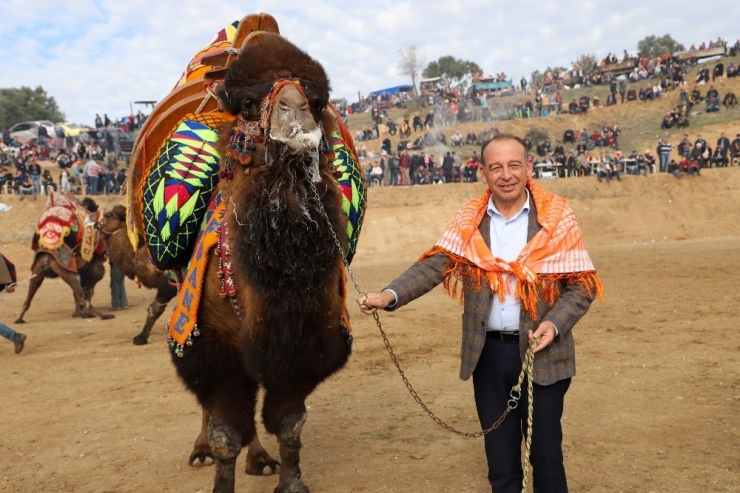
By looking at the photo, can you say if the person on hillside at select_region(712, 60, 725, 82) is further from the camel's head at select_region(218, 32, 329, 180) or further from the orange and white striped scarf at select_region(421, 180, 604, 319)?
the camel's head at select_region(218, 32, 329, 180)

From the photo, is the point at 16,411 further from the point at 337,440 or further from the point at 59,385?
the point at 337,440

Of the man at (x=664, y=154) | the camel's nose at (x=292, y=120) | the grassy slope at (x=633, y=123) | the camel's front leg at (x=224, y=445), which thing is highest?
the grassy slope at (x=633, y=123)

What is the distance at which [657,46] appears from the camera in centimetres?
7400

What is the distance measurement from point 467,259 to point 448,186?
2631cm

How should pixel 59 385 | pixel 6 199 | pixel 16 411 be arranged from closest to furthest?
pixel 16 411
pixel 59 385
pixel 6 199

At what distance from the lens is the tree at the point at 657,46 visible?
72750 mm

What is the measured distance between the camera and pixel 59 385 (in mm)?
8266

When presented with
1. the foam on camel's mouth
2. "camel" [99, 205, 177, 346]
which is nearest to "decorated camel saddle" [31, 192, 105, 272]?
"camel" [99, 205, 177, 346]

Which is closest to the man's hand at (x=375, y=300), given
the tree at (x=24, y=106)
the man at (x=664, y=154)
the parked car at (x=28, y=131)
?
the man at (x=664, y=154)

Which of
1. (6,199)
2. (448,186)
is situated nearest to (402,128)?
(448,186)

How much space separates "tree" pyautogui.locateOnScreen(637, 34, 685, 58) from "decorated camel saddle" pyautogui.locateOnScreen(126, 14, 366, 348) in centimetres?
7508

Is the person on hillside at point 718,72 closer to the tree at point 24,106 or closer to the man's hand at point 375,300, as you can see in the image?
the man's hand at point 375,300

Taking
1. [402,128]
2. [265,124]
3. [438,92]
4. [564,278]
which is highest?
[438,92]

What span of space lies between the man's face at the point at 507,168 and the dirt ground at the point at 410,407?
2.17 meters
